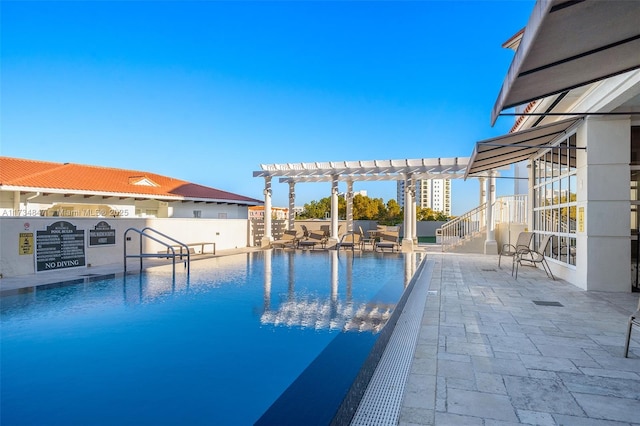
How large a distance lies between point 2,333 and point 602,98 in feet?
31.9

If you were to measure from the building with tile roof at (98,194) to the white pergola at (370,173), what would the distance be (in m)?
8.59

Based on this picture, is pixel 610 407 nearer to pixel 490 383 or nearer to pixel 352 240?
pixel 490 383

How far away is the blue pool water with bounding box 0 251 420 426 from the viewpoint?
3064 mm

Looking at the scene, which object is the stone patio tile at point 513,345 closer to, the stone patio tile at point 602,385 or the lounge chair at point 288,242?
the stone patio tile at point 602,385

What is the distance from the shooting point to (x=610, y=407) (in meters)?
2.77

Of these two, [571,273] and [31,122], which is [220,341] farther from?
[31,122]

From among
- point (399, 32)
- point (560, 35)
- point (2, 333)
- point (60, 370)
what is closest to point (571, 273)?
point (560, 35)

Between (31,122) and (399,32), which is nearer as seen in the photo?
(399,32)

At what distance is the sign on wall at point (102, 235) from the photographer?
35.8 ft

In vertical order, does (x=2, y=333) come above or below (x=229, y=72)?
A: below

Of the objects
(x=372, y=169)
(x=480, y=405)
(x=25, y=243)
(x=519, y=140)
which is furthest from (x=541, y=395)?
(x=372, y=169)

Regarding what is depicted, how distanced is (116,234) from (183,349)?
8726 mm

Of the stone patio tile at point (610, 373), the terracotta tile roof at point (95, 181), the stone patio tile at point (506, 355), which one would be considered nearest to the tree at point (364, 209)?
the terracotta tile roof at point (95, 181)

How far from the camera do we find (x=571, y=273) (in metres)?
8.04
